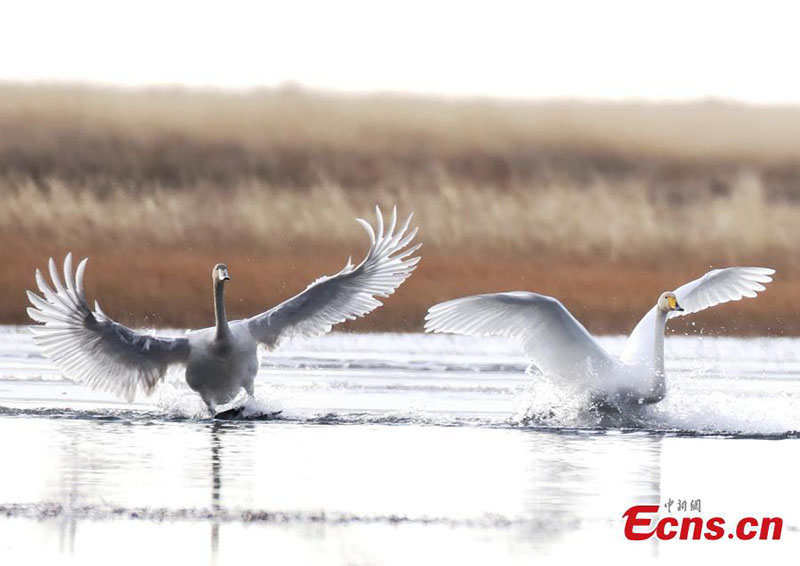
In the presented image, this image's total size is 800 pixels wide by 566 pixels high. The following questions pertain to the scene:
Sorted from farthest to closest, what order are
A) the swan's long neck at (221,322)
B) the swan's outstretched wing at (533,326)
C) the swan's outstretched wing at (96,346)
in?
the swan's long neck at (221,322), the swan's outstretched wing at (96,346), the swan's outstretched wing at (533,326)

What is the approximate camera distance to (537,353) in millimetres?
16141

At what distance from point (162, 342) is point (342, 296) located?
197 cm

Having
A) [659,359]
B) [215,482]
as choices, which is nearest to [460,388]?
[659,359]

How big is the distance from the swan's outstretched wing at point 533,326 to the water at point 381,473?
435mm

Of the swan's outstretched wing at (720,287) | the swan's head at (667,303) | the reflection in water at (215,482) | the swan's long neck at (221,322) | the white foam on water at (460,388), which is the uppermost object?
the swan's outstretched wing at (720,287)

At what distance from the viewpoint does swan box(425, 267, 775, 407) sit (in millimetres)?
15781

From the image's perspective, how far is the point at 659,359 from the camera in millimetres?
15930

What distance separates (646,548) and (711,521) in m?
0.98

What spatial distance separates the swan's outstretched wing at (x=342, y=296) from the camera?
1698 centimetres

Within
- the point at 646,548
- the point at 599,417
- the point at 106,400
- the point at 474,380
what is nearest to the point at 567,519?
the point at 646,548

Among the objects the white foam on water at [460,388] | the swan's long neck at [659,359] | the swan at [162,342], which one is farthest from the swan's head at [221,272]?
the swan's long neck at [659,359]

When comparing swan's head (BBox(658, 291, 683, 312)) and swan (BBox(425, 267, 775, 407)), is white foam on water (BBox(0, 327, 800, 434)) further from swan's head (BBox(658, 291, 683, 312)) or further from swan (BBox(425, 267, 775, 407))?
swan's head (BBox(658, 291, 683, 312))

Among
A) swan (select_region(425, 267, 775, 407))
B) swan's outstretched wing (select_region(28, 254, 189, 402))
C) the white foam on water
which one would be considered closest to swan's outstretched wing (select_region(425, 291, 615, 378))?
swan (select_region(425, 267, 775, 407))

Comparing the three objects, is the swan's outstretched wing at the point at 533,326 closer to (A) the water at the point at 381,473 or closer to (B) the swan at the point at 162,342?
(A) the water at the point at 381,473
